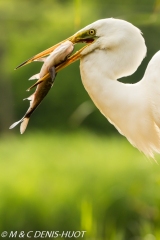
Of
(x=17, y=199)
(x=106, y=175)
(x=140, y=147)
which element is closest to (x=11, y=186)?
(x=17, y=199)

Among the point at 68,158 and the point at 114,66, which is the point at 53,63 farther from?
the point at 68,158

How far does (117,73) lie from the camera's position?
2.21m

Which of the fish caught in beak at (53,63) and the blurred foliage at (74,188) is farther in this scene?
the blurred foliage at (74,188)

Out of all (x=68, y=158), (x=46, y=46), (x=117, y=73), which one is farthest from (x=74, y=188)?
(x=46, y=46)

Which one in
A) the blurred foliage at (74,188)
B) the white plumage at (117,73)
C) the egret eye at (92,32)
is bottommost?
the blurred foliage at (74,188)

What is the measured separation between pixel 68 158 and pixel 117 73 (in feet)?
13.4

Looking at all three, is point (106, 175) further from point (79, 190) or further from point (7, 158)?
point (7, 158)

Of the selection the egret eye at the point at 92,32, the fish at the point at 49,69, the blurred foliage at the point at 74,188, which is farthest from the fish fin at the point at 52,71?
the blurred foliage at the point at 74,188

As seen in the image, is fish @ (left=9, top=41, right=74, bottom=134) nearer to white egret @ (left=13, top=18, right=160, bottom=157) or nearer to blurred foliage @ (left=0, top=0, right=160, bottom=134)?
white egret @ (left=13, top=18, right=160, bottom=157)

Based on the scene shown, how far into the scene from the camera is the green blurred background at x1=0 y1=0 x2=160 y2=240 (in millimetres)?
4250

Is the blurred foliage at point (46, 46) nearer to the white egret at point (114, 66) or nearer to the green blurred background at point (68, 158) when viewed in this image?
the green blurred background at point (68, 158)

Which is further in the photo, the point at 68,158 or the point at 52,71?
the point at 68,158

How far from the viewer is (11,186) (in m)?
5.52

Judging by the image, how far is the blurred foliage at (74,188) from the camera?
15.8 ft
